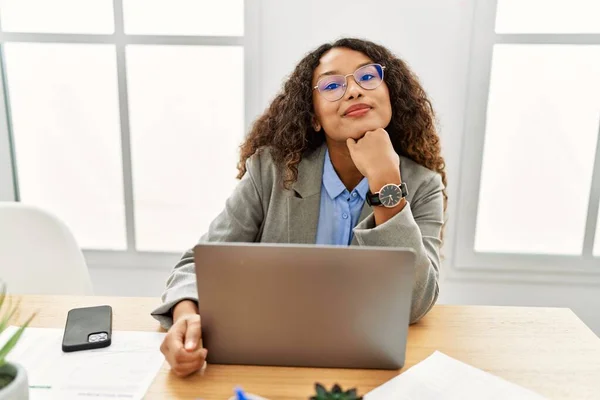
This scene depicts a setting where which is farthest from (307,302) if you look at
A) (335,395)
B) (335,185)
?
(335,185)

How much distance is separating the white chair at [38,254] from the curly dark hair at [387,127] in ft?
1.81

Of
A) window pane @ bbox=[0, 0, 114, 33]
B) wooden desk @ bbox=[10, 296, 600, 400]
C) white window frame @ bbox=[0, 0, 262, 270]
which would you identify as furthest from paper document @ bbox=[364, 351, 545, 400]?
window pane @ bbox=[0, 0, 114, 33]

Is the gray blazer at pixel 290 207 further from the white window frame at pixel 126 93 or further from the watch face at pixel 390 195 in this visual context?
the white window frame at pixel 126 93

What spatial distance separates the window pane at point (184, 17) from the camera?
2.03 meters

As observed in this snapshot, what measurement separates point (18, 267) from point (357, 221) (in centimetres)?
101

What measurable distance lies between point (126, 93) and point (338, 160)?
1.21 metres

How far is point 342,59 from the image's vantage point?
4.17 feet

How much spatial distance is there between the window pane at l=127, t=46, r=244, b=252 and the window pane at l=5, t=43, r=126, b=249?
11 cm

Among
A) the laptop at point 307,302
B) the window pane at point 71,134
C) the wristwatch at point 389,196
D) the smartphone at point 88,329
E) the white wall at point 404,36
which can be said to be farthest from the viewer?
the window pane at point 71,134

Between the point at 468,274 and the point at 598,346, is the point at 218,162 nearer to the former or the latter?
the point at 468,274

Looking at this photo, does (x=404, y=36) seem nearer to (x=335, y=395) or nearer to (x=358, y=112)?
(x=358, y=112)

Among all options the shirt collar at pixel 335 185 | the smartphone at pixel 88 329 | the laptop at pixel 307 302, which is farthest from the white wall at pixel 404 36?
the laptop at pixel 307 302

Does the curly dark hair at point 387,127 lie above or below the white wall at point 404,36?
below

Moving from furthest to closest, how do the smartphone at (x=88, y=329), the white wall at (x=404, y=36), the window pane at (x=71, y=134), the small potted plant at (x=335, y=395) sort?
the window pane at (x=71, y=134) < the white wall at (x=404, y=36) < the smartphone at (x=88, y=329) < the small potted plant at (x=335, y=395)
